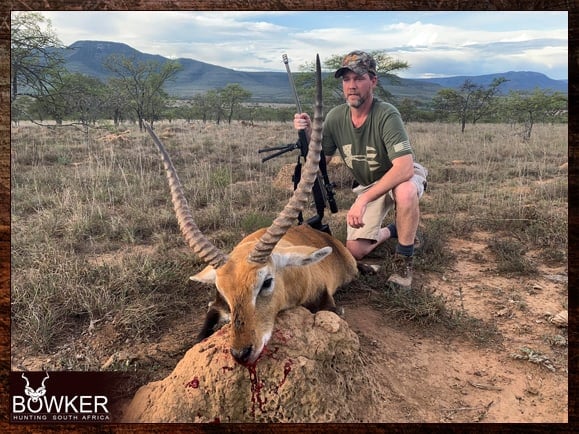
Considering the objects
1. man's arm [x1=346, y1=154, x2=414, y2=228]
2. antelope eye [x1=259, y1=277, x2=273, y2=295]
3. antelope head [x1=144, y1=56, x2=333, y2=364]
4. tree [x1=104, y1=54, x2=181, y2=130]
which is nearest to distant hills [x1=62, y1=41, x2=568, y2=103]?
man's arm [x1=346, y1=154, x2=414, y2=228]

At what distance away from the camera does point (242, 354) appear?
7.68 ft

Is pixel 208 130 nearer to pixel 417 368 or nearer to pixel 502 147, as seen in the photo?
pixel 502 147

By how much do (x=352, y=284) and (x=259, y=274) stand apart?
193cm

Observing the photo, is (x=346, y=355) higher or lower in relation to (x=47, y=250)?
lower

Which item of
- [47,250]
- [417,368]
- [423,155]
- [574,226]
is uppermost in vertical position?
[423,155]

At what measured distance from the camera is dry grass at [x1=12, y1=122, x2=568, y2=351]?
368 cm

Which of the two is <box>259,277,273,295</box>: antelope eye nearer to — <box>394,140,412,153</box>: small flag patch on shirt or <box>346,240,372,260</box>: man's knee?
<box>394,140,412,153</box>: small flag patch on shirt

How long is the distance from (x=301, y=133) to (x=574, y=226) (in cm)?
243

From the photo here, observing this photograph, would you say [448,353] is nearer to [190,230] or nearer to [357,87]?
[190,230]

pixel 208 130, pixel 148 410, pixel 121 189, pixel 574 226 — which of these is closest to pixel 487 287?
pixel 574 226

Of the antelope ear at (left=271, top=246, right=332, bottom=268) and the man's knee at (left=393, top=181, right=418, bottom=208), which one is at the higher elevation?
the man's knee at (left=393, top=181, right=418, bottom=208)

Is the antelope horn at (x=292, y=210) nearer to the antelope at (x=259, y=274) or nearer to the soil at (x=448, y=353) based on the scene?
the antelope at (x=259, y=274)

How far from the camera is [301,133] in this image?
13.6ft

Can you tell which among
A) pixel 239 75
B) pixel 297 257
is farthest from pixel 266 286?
pixel 239 75
